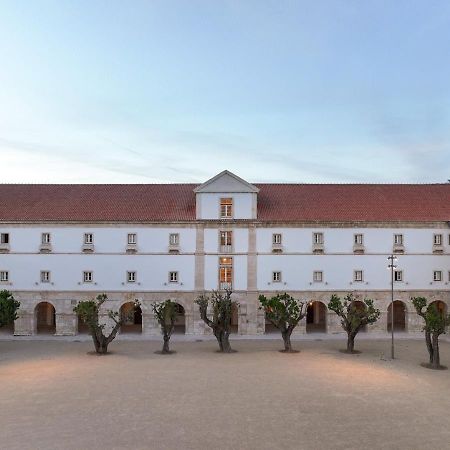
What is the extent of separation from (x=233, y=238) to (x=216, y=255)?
2308 millimetres

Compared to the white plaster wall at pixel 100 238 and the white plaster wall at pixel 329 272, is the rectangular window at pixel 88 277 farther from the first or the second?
the white plaster wall at pixel 329 272

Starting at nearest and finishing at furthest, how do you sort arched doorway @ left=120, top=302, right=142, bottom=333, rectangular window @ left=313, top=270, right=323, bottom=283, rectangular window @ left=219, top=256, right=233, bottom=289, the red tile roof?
rectangular window @ left=219, top=256, right=233, bottom=289 → rectangular window @ left=313, top=270, right=323, bottom=283 → the red tile roof → arched doorway @ left=120, top=302, right=142, bottom=333

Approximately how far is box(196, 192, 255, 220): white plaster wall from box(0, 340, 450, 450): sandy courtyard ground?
49.8ft

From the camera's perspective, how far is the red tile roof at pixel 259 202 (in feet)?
157

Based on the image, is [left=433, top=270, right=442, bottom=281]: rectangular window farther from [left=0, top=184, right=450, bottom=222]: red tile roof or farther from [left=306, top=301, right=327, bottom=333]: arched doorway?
[left=306, top=301, right=327, bottom=333]: arched doorway

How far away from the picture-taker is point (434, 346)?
106ft

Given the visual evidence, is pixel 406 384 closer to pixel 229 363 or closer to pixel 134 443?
pixel 229 363

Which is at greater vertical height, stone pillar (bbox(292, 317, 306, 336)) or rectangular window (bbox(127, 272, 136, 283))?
rectangular window (bbox(127, 272, 136, 283))

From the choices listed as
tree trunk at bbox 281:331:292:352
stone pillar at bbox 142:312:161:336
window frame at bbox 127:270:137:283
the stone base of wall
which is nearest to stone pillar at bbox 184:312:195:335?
the stone base of wall

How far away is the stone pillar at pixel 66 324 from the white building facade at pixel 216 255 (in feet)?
0.31

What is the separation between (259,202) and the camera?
4984 cm

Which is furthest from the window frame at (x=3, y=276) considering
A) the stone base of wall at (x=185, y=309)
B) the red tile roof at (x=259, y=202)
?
the red tile roof at (x=259, y=202)

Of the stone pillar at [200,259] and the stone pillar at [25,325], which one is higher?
the stone pillar at [200,259]

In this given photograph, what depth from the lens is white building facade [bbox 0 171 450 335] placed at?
153ft
